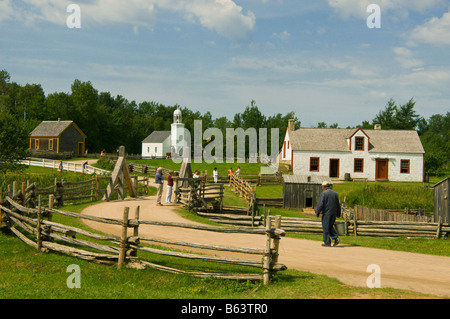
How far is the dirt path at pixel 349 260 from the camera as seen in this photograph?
8.64m

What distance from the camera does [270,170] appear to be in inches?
1858

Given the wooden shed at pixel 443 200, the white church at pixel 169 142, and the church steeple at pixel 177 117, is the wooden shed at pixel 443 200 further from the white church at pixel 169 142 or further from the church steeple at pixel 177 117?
the church steeple at pixel 177 117

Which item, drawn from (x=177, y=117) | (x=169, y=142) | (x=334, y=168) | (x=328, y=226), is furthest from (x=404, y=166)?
(x=169, y=142)

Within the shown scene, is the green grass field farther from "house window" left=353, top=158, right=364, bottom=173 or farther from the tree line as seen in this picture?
the tree line

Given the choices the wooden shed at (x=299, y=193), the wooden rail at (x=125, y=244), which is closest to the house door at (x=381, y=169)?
the wooden shed at (x=299, y=193)

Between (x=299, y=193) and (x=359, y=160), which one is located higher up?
(x=359, y=160)

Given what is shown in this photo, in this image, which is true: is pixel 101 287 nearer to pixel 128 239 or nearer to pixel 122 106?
pixel 128 239

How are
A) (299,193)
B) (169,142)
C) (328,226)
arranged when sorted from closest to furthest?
(328,226) < (299,193) < (169,142)

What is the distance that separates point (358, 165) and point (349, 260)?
1386 inches

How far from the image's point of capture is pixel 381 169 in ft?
145

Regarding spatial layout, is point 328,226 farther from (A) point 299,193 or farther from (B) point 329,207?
(A) point 299,193

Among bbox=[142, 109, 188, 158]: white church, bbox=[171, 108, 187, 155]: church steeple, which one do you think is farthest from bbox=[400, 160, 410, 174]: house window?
bbox=[171, 108, 187, 155]: church steeple

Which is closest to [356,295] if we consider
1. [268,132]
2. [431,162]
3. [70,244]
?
[70,244]
